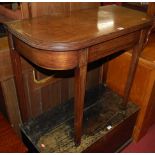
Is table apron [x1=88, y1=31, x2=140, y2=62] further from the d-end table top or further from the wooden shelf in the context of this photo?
the wooden shelf

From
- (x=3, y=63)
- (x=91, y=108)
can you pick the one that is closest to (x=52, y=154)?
(x=91, y=108)

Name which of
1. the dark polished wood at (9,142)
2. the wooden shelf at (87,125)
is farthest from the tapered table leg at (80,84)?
the dark polished wood at (9,142)

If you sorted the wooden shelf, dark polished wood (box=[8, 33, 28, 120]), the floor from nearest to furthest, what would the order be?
dark polished wood (box=[8, 33, 28, 120]) → the wooden shelf → the floor

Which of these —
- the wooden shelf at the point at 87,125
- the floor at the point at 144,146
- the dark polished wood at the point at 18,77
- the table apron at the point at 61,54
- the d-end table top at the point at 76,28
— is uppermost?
the d-end table top at the point at 76,28

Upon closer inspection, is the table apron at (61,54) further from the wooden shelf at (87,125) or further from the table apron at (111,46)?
the wooden shelf at (87,125)

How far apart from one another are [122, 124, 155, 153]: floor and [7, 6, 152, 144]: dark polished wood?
665mm

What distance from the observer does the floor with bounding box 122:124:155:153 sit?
1.65 metres

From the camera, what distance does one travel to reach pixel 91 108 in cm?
152

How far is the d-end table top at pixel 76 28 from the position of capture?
0.84 m

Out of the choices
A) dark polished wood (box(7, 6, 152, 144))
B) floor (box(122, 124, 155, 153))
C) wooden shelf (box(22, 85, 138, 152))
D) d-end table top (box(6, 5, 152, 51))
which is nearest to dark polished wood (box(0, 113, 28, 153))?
wooden shelf (box(22, 85, 138, 152))

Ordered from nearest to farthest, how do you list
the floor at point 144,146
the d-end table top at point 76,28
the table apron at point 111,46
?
the d-end table top at point 76,28, the table apron at point 111,46, the floor at point 144,146

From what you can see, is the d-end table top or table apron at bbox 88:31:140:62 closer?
the d-end table top

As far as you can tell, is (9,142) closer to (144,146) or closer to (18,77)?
(18,77)

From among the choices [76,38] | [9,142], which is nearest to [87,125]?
[9,142]
